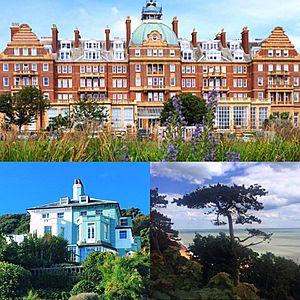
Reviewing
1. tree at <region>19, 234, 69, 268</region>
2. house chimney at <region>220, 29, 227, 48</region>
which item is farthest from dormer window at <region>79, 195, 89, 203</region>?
house chimney at <region>220, 29, 227, 48</region>

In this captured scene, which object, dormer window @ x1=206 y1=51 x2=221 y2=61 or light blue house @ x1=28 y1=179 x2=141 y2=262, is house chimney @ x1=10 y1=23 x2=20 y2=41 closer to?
dormer window @ x1=206 y1=51 x2=221 y2=61

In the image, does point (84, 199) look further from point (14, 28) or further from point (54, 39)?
point (14, 28)

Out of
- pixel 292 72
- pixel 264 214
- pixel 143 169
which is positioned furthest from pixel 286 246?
pixel 292 72

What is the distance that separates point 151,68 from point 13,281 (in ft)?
169

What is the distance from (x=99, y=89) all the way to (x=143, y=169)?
51.2 metres

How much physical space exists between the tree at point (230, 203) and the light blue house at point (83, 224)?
42 centimetres

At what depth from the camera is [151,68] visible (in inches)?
2142

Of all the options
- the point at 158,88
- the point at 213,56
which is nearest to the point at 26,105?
the point at 158,88

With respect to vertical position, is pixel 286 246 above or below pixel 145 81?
below

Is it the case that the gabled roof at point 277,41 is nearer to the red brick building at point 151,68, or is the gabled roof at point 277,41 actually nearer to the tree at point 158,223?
the red brick building at point 151,68

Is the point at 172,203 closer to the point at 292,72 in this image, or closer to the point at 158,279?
the point at 158,279

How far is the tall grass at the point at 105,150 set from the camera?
4.55 metres

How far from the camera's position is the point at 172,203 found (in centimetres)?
372

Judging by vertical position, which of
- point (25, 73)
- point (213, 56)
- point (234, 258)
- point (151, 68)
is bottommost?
point (234, 258)
